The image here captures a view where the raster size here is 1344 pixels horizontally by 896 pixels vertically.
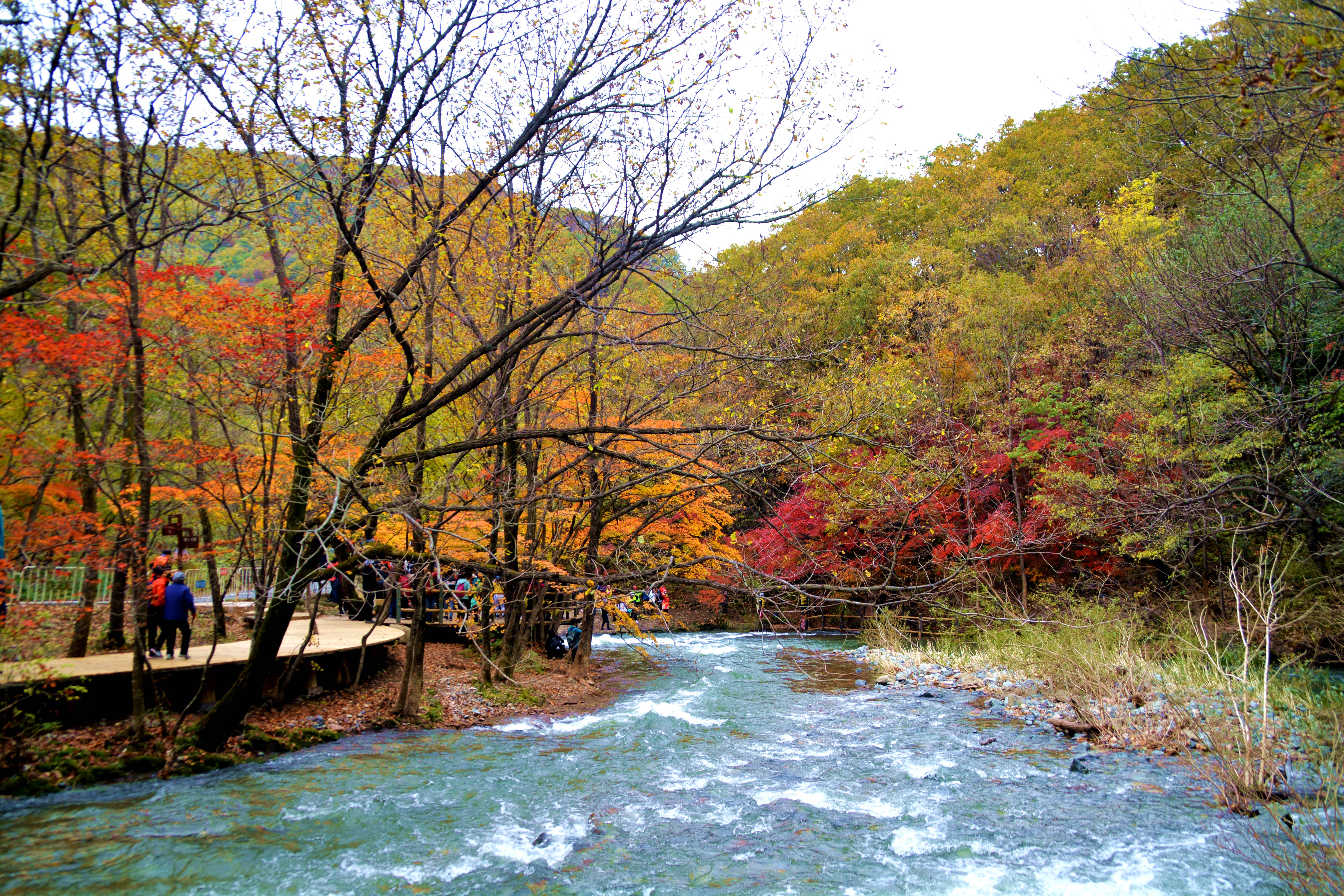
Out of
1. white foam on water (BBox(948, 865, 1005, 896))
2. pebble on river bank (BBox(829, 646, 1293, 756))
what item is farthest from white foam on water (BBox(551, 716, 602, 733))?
white foam on water (BBox(948, 865, 1005, 896))

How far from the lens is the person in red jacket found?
9961mm

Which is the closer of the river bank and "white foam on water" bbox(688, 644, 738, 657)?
the river bank

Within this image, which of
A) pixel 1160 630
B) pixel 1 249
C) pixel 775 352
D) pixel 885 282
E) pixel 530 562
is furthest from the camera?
pixel 885 282

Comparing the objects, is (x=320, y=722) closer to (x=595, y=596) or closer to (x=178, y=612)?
(x=178, y=612)

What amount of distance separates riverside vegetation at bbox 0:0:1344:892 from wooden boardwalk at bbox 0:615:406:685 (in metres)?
0.50

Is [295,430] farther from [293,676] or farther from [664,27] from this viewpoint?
[664,27]

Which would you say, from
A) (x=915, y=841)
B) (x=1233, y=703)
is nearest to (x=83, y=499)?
(x=915, y=841)

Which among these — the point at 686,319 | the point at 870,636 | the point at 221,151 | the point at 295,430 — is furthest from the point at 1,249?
the point at 870,636

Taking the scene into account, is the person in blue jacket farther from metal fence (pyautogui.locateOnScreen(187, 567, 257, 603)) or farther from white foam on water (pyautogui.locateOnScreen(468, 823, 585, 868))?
metal fence (pyautogui.locateOnScreen(187, 567, 257, 603))

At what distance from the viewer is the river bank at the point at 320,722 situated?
28.7ft

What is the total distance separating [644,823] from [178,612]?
25.5ft

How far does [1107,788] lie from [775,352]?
6234mm

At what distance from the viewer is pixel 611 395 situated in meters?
14.4

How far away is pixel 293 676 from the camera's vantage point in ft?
42.0
